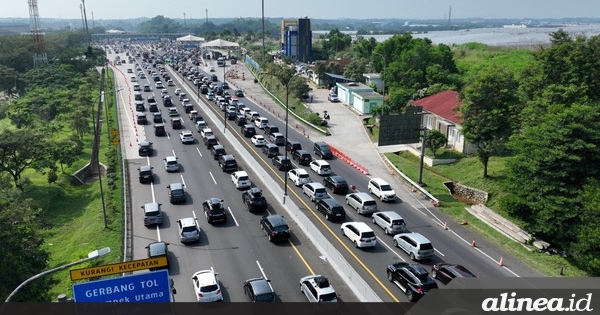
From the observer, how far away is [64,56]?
13875 cm

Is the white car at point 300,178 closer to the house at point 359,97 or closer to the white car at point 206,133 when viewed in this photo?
the white car at point 206,133

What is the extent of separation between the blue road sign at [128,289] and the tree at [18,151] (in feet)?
130

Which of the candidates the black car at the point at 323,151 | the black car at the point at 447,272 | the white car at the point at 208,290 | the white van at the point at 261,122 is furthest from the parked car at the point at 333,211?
the white van at the point at 261,122

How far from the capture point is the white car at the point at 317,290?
24558 millimetres

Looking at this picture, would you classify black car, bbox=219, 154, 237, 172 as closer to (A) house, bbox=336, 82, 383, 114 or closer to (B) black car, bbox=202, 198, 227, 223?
(B) black car, bbox=202, 198, 227, 223

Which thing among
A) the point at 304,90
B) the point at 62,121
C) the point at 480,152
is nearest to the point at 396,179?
the point at 480,152

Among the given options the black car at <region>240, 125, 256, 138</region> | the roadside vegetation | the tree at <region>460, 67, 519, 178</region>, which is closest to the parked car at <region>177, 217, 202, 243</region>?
the roadside vegetation

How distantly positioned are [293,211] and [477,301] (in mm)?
17058

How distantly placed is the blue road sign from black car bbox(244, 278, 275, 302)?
321 inches

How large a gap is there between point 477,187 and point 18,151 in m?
47.3

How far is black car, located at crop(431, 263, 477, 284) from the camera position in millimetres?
26828

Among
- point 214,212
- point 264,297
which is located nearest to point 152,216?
point 214,212

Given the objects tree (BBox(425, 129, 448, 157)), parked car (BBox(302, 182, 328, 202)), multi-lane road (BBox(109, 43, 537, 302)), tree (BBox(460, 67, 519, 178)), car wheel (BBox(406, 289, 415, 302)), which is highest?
tree (BBox(460, 67, 519, 178))

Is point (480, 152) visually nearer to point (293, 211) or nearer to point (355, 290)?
point (293, 211)
